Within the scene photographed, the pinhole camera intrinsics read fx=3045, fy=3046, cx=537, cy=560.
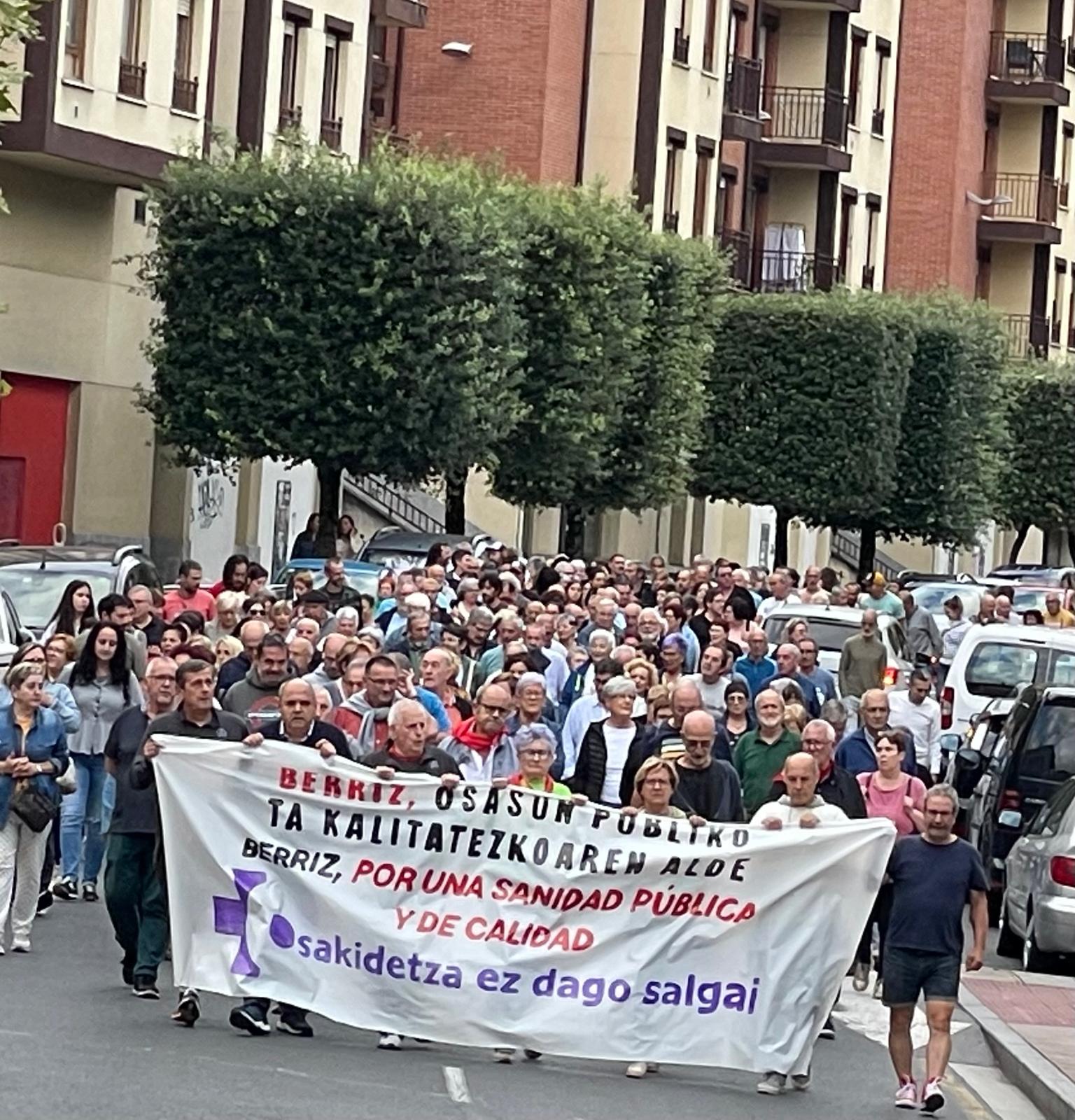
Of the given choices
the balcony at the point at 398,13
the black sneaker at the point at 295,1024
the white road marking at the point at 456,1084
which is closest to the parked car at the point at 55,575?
the black sneaker at the point at 295,1024

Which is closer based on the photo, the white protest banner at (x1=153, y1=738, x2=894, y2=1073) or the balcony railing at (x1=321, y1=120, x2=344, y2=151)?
the white protest banner at (x1=153, y1=738, x2=894, y2=1073)

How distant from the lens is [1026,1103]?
43.9 ft

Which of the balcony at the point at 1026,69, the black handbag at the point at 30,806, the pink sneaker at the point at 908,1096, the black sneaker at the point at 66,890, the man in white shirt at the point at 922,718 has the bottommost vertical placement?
the black sneaker at the point at 66,890

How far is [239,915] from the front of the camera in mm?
13117

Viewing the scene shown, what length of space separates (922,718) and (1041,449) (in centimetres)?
4560

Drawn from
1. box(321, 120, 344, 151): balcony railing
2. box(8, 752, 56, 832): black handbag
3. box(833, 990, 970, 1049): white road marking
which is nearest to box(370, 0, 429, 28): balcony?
box(321, 120, 344, 151): balcony railing

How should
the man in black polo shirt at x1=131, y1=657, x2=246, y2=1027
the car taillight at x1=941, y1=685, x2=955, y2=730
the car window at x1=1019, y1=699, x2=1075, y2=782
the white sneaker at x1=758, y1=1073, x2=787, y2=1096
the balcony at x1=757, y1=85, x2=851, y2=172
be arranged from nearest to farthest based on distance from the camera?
1. the white sneaker at x1=758, y1=1073, x2=787, y2=1096
2. the man in black polo shirt at x1=131, y1=657, x2=246, y2=1027
3. the car window at x1=1019, y1=699, x2=1075, y2=782
4. the car taillight at x1=941, y1=685, x2=955, y2=730
5. the balcony at x1=757, y1=85, x2=851, y2=172

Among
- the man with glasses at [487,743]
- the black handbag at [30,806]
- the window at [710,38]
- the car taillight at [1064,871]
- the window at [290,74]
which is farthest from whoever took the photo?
the window at [710,38]

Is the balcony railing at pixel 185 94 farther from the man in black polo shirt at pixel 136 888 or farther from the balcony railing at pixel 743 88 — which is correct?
the man in black polo shirt at pixel 136 888

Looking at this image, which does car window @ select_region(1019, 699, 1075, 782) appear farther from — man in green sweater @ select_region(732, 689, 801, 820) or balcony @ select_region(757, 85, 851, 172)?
balcony @ select_region(757, 85, 851, 172)

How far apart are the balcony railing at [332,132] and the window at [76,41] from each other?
24.9 feet

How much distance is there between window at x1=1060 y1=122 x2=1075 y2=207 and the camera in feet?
256

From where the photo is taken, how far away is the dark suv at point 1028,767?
20.2 meters

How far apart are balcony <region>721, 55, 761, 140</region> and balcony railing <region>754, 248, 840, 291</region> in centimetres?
308
